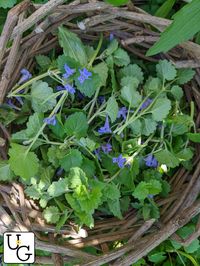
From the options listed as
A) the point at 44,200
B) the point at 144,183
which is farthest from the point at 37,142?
the point at 144,183

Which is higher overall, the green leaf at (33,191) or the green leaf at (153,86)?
the green leaf at (153,86)

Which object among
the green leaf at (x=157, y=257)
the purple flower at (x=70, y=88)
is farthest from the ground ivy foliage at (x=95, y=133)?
the green leaf at (x=157, y=257)

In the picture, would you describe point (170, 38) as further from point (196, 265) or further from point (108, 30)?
point (196, 265)

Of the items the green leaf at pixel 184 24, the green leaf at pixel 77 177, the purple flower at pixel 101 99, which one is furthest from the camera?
the purple flower at pixel 101 99

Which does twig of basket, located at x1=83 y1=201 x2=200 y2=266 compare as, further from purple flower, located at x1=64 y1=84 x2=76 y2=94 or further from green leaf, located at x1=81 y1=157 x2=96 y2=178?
purple flower, located at x1=64 y1=84 x2=76 y2=94

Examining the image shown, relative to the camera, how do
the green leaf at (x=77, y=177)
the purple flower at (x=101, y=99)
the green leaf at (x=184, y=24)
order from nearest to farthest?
the green leaf at (x=184, y=24) < the green leaf at (x=77, y=177) < the purple flower at (x=101, y=99)

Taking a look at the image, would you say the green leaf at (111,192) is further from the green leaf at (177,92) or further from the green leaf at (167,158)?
the green leaf at (177,92)
